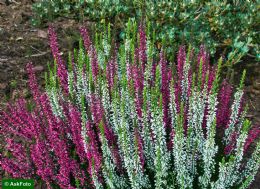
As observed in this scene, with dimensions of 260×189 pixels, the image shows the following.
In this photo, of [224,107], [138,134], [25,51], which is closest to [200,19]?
[224,107]

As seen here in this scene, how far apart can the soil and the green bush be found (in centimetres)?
36

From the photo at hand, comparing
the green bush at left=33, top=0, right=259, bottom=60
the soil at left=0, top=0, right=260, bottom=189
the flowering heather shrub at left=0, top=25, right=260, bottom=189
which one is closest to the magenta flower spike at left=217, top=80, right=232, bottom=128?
the flowering heather shrub at left=0, top=25, right=260, bottom=189

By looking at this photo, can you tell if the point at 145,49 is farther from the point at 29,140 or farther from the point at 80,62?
the point at 29,140

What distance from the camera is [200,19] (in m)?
4.82

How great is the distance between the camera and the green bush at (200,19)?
4508 millimetres

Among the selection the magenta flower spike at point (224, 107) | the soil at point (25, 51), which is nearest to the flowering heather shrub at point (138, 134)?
the magenta flower spike at point (224, 107)

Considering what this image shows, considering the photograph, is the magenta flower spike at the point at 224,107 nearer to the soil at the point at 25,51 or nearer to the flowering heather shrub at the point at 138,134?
the flowering heather shrub at the point at 138,134

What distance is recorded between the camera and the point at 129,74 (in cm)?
346

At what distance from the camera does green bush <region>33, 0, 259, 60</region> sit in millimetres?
4508

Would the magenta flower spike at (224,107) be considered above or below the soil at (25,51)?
above

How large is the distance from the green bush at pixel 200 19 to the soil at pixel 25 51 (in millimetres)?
362

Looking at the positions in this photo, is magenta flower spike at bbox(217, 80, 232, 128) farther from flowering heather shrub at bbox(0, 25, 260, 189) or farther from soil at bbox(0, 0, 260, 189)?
Result: soil at bbox(0, 0, 260, 189)

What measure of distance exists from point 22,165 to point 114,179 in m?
0.85

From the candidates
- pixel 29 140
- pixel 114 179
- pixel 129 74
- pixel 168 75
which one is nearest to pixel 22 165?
pixel 29 140
